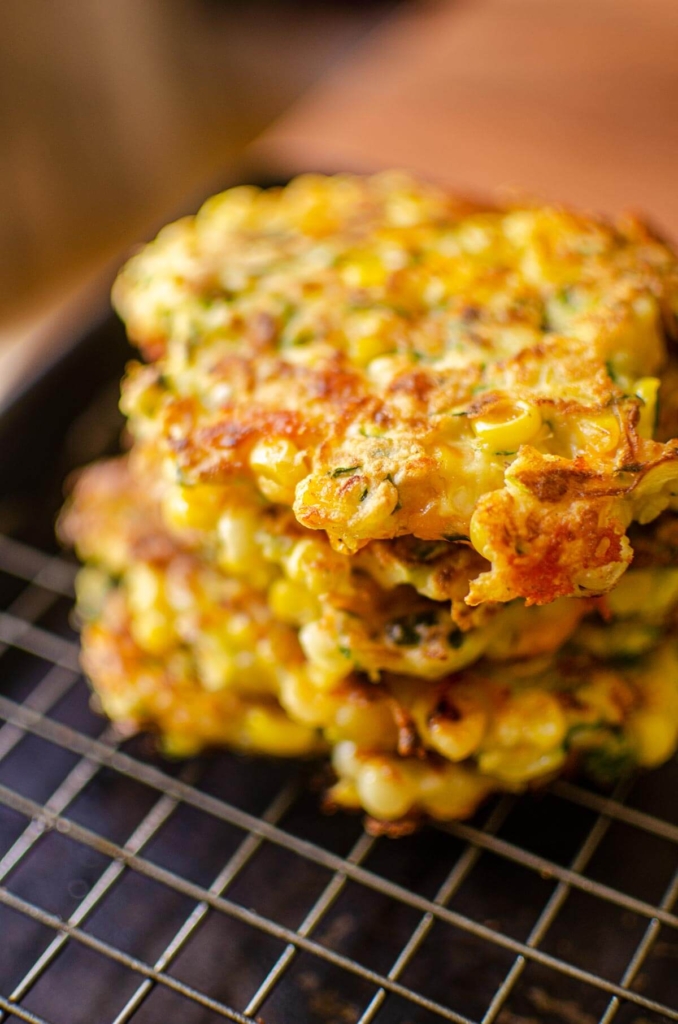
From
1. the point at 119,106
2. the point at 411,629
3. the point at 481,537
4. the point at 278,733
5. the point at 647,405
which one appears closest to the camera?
the point at 481,537

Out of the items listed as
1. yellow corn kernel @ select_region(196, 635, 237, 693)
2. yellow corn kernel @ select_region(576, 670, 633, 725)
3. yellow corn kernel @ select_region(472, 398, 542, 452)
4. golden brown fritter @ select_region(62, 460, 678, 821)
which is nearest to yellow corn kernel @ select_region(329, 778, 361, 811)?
golden brown fritter @ select_region(62, 460, 678, 821)

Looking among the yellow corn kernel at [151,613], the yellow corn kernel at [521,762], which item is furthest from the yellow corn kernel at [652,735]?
the yellow corn kernel at [151,613]

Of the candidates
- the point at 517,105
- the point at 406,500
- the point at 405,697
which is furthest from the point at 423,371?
the point at 517,105

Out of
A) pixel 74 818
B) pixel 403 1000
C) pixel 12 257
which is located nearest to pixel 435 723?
pixel 403 1000

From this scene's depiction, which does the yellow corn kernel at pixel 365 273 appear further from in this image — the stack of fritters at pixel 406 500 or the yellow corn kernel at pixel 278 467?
the yellow corn kernel at pixel 278 467

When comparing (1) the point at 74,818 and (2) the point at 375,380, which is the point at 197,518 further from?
(1) the point at 74,818

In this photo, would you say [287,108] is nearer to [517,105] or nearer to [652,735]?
[517,105]

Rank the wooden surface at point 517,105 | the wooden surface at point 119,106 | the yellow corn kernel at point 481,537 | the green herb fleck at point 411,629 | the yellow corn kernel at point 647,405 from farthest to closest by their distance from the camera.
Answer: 1. the wooden surface at point 119,106
2. the wooden surface at point 517,105
3. the green herb fleck at point 411,629
4. the yellow corn kernel at point 647,405
5. the yellow corn kernel at point 481,537
